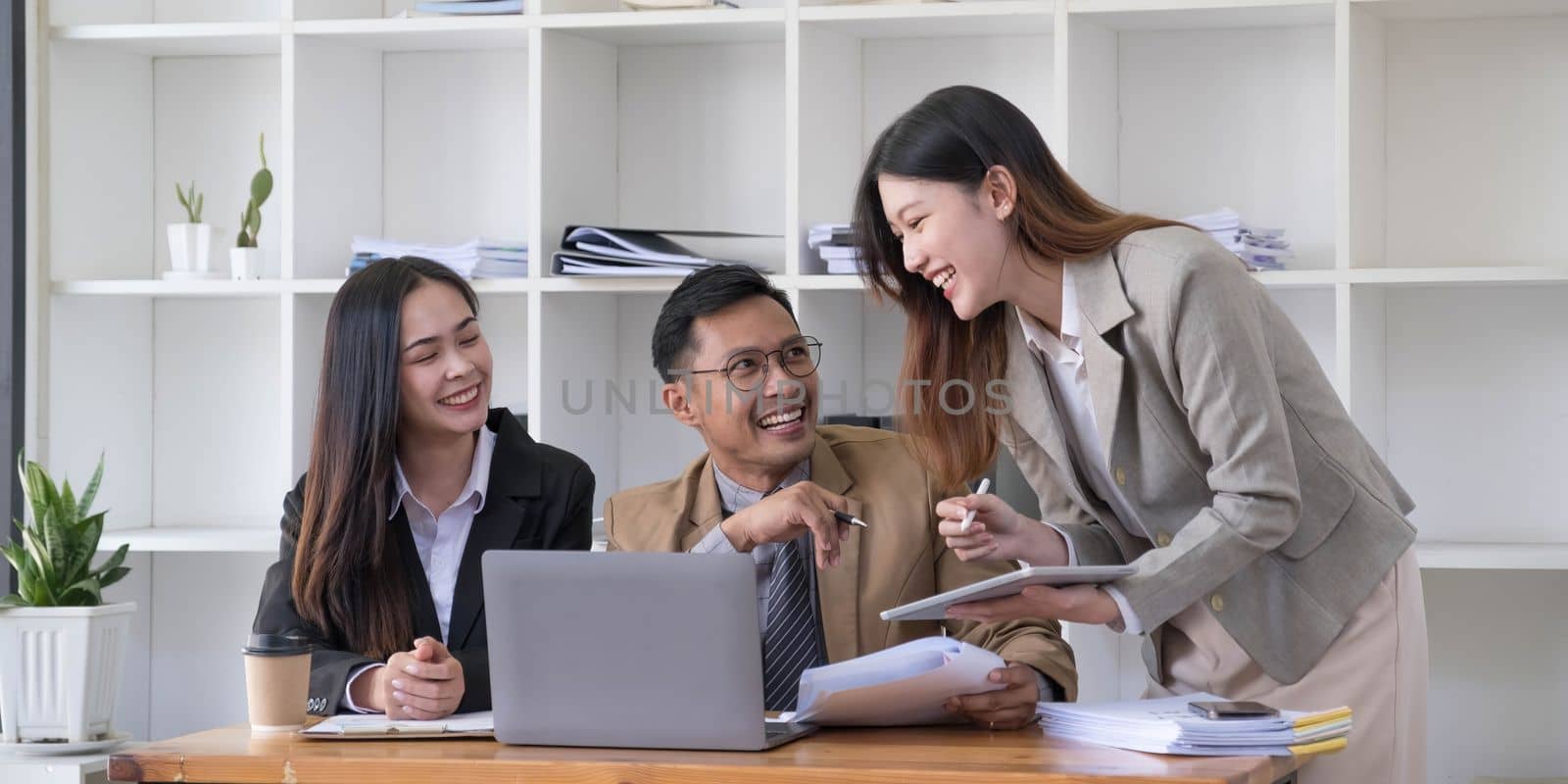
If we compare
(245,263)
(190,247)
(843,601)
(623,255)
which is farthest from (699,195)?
(843,601)

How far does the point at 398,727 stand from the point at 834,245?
153 cm

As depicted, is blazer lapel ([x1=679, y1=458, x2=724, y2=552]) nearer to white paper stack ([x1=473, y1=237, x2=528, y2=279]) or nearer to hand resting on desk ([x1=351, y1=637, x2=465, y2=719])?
hand resting on desk ([x1=351, y1=637, x2=465, y2=719])

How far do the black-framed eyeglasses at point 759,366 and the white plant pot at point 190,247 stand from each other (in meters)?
1.58

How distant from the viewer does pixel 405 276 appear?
2.37 m

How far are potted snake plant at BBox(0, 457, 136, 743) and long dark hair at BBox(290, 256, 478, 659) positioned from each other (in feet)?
3.22

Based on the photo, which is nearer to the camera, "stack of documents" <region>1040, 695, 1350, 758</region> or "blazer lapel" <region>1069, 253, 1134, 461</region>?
"stack of documents" <region>1040, 695, 1350, 758</region>

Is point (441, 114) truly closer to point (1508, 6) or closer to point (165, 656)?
point (165, 656)

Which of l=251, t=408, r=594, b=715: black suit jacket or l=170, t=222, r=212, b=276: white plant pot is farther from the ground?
l=170, t=222, r=212, b=276: white plant pot

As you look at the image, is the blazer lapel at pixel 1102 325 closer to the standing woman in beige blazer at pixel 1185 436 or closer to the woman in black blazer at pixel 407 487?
the standing woman in beige blazer at pixel 1185 436

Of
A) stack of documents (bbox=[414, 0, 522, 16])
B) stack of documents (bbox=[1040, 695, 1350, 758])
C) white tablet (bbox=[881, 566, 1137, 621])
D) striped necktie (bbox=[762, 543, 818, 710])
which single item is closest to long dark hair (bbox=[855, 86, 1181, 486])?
striped necktie (bbox=[762, 543, 818, 710])

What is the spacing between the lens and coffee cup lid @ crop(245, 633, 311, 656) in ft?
5.98

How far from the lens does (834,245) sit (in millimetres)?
3070

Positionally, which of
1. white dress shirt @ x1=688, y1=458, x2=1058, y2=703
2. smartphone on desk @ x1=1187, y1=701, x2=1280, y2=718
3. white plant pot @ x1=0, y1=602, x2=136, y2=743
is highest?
white dress shirt @ x1=688, y1=458, x2=1058, y2=703

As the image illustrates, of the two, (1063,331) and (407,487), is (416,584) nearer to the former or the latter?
(407,487)
